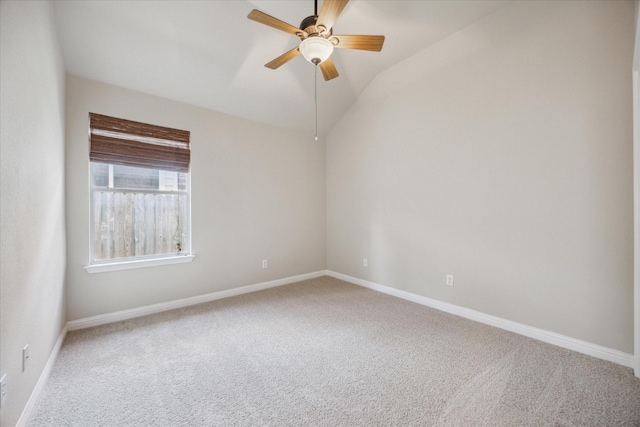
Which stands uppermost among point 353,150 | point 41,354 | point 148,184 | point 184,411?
point 353,150

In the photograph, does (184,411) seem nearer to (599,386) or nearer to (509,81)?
(599,386)

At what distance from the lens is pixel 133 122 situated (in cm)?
307

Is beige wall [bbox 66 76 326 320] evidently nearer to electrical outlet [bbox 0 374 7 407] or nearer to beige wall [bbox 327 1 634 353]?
beige wall [bbox 327 1 634 353]

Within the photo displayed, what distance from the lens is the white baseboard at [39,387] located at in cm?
156

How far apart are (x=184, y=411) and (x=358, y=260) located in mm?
3088

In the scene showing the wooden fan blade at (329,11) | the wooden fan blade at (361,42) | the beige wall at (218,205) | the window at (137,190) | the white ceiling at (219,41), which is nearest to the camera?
the wooden fan blade at (329,11)

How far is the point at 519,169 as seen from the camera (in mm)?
2682

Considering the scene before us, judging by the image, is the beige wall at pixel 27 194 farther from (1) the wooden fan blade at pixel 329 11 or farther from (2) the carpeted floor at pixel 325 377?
(1) the wooden fan blade at pixel 329 11

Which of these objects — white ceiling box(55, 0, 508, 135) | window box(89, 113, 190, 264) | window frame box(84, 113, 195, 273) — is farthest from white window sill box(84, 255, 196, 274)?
white ceiling box(55, 0, 508, 135)

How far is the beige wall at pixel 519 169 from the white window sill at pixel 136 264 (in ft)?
8.77

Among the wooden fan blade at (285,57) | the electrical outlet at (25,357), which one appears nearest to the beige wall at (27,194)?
the electrical outlet at (25,357)

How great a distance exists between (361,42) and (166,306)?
3.48m

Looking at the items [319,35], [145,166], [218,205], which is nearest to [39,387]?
[145,166]

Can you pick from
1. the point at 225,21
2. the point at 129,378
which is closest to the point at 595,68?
the point at 225,21
